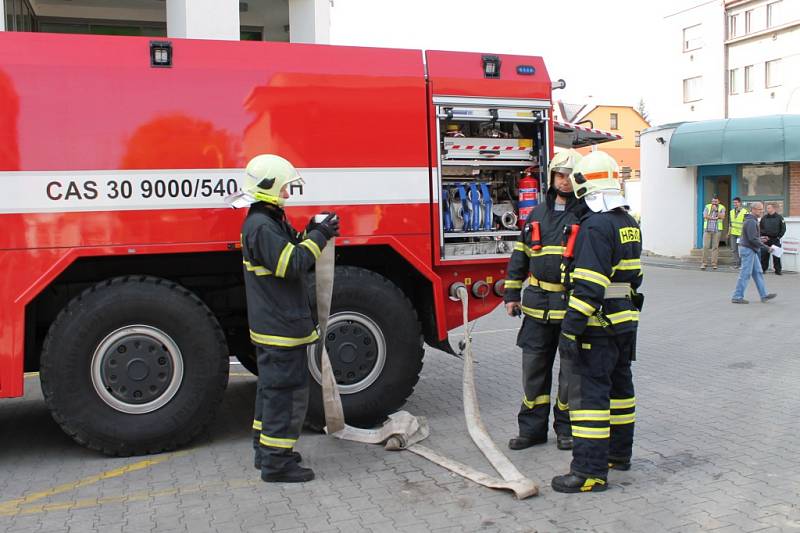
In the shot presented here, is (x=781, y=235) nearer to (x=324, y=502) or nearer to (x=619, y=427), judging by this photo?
(x=619, y=427)

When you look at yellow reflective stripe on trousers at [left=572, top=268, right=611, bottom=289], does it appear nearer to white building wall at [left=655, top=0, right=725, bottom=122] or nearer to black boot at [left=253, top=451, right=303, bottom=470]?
black boot at [left=253, top=451, right=303, bottom=470]

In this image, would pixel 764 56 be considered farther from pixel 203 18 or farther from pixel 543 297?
pixel 543 297

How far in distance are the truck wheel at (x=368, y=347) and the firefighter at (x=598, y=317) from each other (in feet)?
4.74

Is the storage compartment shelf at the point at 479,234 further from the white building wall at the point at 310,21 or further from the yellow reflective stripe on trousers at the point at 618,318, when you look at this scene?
the white building wall at the point at 310,21

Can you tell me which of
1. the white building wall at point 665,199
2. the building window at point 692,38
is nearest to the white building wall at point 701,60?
the building window at point 692,38

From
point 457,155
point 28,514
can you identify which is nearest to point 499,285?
point 457,155

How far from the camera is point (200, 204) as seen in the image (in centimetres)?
512

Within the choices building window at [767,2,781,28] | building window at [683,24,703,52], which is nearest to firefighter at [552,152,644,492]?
building window at [767,2,781,28]

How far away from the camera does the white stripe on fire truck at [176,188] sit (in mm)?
4793

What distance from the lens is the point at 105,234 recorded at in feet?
16.2

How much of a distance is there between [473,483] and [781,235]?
15.4 metres

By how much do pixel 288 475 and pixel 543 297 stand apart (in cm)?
197

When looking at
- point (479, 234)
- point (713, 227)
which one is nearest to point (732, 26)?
point (713, 227)

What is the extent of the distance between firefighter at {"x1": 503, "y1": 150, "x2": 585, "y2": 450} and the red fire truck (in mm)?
760
